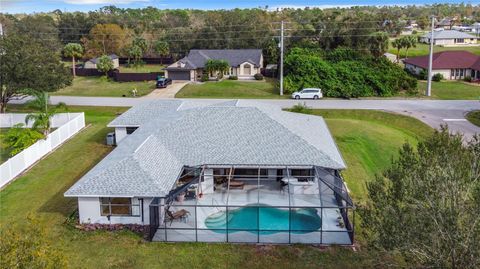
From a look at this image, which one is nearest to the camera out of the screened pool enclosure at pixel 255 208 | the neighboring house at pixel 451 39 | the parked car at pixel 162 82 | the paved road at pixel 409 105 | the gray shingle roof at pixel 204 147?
the screened pool enclosure at pixel 255 208

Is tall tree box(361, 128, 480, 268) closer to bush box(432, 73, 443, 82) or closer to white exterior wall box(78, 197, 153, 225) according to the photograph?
white exterior wall box(78, 197, 153, 225)

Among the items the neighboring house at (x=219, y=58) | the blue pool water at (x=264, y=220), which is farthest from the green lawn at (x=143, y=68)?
the blue pool water at (x=264, y=220)

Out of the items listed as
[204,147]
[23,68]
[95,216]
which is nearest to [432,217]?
[95,216]

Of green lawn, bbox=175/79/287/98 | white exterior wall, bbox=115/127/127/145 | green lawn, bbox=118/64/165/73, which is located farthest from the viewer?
green lawn, bbox=118/64/165/73

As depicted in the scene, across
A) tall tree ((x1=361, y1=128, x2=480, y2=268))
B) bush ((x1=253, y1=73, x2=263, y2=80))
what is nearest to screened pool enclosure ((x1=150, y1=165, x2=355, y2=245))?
tall tree ((x1=361, y1=128, x2=480, y2=268))

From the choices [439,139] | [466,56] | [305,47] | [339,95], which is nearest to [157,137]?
[439,139]

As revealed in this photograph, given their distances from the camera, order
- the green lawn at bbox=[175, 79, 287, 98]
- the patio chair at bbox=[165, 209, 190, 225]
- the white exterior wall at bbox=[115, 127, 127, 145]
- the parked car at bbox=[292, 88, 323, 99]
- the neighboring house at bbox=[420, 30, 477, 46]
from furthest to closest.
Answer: the neighboring house at bbox=[420, 30, 477, 46]
the green lawn at bbox=[175, 79, 287, 98]
the parked car at bbox=[292, 88, 323, 99]
the white exterior wall at bbox=[115, 127, 127, 145]
the patio chair at bbox=[165, 209, 190, 225]

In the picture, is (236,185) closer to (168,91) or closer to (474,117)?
(474,117)

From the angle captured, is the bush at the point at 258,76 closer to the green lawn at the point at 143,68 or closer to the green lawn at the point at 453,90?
the green lawn at the point at 143,68
